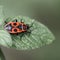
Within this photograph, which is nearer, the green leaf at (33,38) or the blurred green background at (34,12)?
the green leaf at (33,38)

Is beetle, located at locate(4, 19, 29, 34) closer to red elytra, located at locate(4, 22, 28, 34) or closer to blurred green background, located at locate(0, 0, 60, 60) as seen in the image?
red elytra, located at locate(4, 22, 28, 34)

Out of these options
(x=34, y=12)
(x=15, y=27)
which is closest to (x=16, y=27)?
(x=15, y=27)

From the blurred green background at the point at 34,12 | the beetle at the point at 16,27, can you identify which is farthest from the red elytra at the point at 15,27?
the blurred green background at the point at 34,12

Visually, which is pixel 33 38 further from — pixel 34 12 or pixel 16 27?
pixel 34 12

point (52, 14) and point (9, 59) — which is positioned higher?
point (52, 14)

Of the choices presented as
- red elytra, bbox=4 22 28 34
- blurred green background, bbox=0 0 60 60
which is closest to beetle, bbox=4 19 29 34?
red elytra, bbox=4 22 28 34

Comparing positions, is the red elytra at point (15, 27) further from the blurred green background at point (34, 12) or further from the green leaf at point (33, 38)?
the blurred green background at point (34, 12)

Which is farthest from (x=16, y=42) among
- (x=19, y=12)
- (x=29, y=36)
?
(x=19, y=12)

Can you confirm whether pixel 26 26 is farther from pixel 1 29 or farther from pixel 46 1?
pixel 46 1
